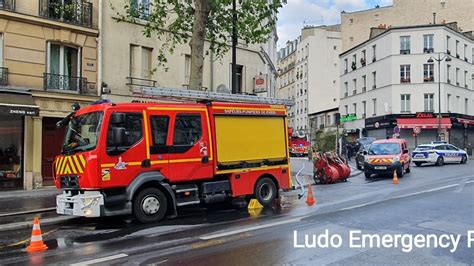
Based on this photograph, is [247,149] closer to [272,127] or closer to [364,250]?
[272,127]

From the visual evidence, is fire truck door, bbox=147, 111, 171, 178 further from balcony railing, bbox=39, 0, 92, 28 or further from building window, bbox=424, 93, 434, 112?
building window, bbox=424, 93, 434, 112

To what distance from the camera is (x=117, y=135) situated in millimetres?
9945

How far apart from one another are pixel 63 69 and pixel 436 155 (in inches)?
930

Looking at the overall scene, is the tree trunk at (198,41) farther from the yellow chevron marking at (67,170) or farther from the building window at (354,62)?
the building window at (354,62)

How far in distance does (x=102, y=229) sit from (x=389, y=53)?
152 ft

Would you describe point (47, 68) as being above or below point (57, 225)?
above

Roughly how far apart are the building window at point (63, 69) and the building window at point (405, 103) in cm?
3837

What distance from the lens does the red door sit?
745 inches

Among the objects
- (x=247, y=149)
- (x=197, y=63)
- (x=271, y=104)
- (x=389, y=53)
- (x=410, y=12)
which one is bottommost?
(x=247, y=149)

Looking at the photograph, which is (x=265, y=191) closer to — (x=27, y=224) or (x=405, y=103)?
(x=27, y=224)

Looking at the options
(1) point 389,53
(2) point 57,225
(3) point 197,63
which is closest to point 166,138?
(2) point 57,225

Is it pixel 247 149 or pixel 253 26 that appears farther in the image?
pixel 253 26

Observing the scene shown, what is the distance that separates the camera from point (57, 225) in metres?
10.9

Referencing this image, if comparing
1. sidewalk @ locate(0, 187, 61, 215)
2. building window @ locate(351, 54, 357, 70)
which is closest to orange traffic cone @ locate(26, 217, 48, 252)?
sidewalk @ locate(0, 187, 61, 215)
